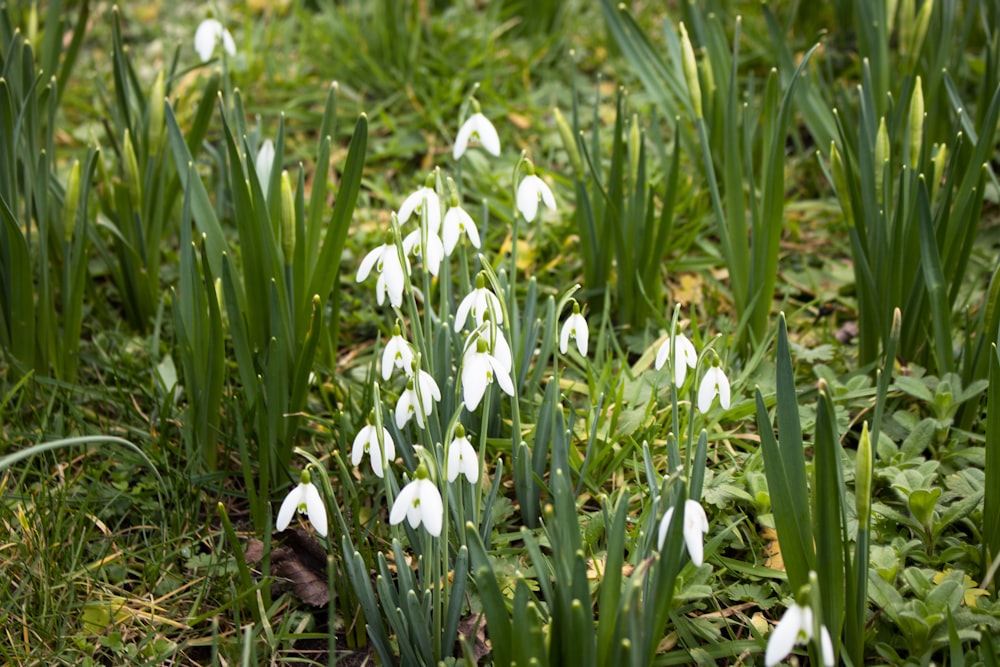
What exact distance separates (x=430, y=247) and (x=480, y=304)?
151mm

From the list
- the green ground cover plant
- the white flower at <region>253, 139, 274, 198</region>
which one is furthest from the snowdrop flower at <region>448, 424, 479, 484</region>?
the white flower at <region>253, 139, 274, 198</region>

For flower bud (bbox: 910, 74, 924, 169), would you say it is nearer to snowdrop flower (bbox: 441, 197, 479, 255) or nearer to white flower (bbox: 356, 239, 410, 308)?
snowdrop flower (bbox: 441, 197, 479, 255)

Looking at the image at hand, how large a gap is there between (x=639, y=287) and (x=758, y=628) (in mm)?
969

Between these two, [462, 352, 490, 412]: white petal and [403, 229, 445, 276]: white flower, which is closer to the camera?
[462, 352, 490, 412]: white petal

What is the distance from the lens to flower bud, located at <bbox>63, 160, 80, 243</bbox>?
231 centimetres

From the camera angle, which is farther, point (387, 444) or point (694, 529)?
point (387, 444)

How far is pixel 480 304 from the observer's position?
1.63m

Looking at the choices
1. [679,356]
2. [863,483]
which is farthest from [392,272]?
[863,483]

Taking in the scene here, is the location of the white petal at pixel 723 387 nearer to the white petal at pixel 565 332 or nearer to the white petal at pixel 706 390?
the white petal at pixel 706 390

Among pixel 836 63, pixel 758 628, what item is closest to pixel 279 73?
pixel 836 63

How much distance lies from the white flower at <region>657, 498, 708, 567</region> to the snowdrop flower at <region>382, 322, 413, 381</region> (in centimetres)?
50

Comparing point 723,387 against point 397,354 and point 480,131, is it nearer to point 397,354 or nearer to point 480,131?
point 397,354

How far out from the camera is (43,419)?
2279 millimetres

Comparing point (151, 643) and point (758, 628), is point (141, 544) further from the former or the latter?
point (758, 628)
